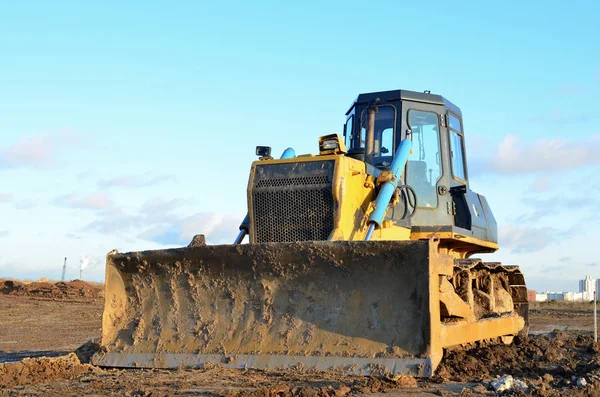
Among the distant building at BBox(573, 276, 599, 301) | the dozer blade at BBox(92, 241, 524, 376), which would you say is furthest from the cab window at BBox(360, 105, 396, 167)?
the distant building at BBox(573, 276, 599, 301)

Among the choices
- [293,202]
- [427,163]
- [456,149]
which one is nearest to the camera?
[293,202]

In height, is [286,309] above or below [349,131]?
below

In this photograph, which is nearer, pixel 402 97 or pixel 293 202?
pixel 293 202

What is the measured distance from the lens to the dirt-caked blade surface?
7.71m

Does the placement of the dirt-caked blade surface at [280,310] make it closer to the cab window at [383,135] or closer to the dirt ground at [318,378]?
the dirt ground at [318,378]

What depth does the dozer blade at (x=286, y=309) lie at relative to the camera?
7676 millimetres

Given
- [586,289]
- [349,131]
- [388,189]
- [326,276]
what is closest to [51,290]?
[349,131]

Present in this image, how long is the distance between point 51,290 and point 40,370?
21.1m

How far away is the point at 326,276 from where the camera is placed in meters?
8.16

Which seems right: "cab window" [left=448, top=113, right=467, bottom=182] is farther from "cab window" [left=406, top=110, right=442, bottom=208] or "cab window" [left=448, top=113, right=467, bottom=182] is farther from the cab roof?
"cab window" [left=406, top=110, right=442, bottom=208]

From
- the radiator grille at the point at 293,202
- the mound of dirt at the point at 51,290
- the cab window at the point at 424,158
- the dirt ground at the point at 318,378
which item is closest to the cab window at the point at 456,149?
the cab window at the point at 424,158

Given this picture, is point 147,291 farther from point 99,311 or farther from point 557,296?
point 557,296

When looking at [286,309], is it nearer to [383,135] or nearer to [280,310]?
[280,310]

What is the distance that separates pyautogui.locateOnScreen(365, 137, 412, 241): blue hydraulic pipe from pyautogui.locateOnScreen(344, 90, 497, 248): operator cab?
285mm
